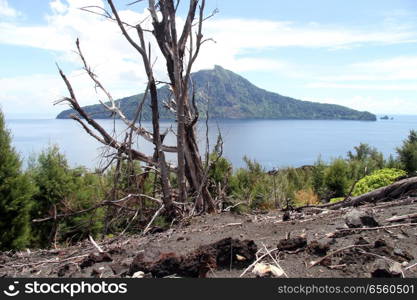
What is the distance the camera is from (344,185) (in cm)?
1590

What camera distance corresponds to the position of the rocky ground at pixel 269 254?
2.60m

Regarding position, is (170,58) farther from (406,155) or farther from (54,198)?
(406,155)

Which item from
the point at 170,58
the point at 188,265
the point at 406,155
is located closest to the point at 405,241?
the point at 188,265

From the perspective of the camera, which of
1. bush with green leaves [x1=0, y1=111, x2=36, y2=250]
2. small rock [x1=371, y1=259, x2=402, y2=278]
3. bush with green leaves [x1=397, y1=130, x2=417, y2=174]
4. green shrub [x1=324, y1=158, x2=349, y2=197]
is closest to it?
small rock [x1=371, y1=259, x2=402, y2=278]

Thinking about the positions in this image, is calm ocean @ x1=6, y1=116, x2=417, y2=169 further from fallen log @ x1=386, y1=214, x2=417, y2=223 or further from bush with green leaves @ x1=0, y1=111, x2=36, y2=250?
fallen log @ x1=386, y1=214, x2=417, y2=223

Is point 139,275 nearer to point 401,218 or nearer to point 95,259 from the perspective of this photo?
point 95,259

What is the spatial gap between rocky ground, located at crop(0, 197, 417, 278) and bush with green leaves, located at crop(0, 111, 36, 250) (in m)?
3.86

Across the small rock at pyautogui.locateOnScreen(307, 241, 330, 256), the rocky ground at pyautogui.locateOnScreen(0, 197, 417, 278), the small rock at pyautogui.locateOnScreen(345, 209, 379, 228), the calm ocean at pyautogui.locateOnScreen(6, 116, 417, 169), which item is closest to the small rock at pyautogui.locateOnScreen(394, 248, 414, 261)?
the rocky ground at pyautogui.locateOnScreen(0, 197, 417, 278)

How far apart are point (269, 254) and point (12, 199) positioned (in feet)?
20.9

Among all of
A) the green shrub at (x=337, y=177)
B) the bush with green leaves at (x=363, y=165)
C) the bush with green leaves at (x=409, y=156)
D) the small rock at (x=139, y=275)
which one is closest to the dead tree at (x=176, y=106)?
the small rock at (x=139, y=275)

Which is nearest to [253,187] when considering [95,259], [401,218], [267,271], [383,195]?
[383,195]

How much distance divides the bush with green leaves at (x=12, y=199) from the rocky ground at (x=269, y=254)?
3.86 m

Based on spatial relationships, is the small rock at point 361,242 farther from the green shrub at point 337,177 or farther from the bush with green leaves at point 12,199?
the green shrub at point 337,177

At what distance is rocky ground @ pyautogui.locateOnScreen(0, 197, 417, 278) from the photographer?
260 cm
